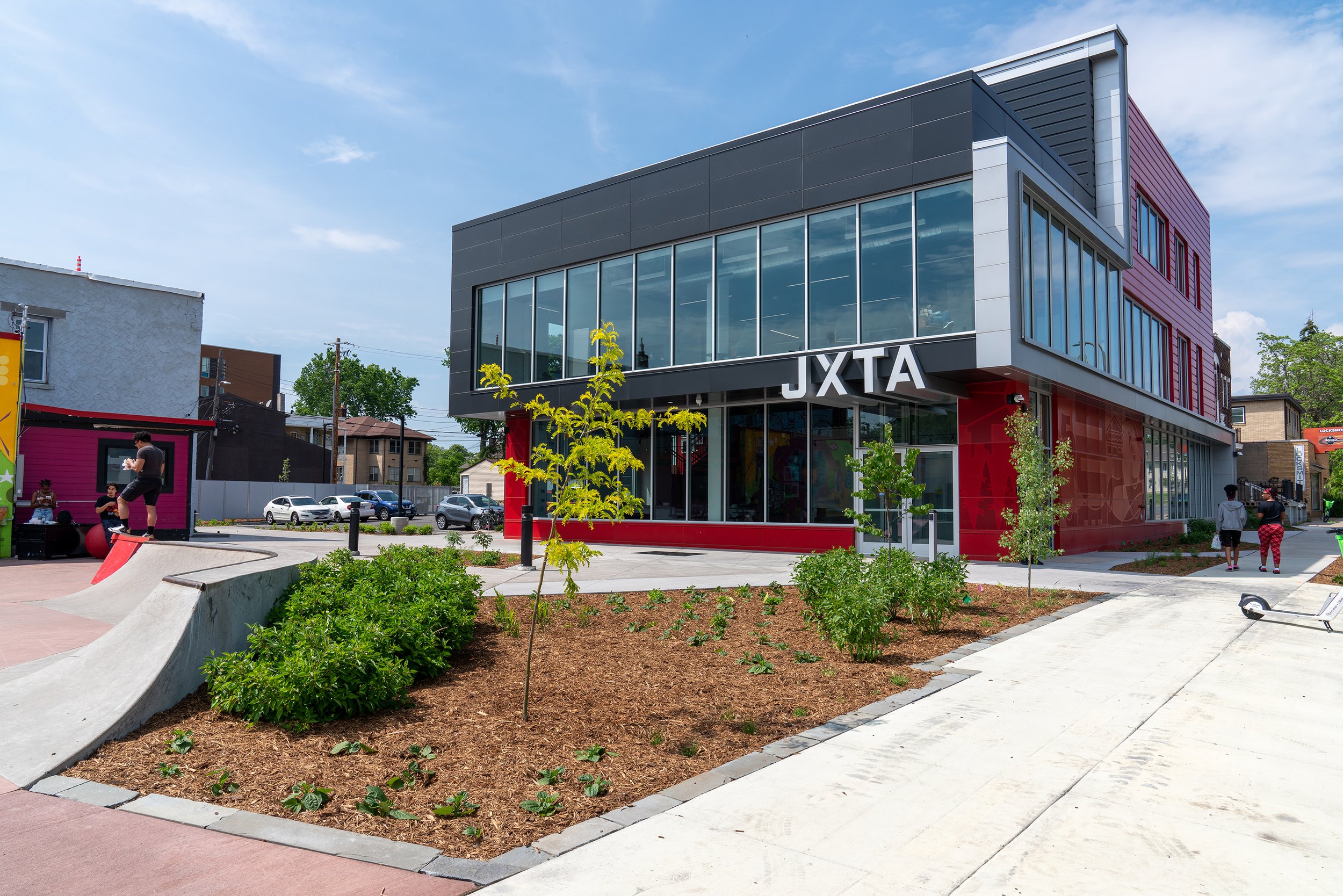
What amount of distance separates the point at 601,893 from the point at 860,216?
17374 millimetres

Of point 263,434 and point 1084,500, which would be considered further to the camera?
point 263,434

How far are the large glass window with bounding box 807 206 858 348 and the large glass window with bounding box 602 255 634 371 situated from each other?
5.55m

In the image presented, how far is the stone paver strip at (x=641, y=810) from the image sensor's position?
4.10 m

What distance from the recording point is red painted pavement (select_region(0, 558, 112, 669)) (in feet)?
25.4

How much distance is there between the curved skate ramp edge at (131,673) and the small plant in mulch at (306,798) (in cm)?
157

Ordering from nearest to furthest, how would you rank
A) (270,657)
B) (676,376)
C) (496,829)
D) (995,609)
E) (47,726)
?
1. (496,829)
2. (47,726)
3. (270,657)
4. (995,609)
5. (676,376)

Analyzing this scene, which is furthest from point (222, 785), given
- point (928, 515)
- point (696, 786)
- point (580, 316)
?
Answer: point (580, 316)

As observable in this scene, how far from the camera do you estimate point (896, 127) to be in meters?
17.8

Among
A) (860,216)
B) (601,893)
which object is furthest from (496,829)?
(860,216)

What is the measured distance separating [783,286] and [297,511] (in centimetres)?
3264

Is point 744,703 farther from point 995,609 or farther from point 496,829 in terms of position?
point 995,609

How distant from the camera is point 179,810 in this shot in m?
4.17

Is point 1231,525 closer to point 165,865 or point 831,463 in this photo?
point 831,463

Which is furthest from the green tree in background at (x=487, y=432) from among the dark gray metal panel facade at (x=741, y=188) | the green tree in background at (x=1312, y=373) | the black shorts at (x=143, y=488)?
the green tree in background at (x=1312, y=373)
